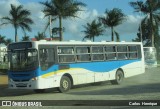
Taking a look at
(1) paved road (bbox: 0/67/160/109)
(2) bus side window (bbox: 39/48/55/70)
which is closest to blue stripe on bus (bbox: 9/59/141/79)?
(2) bus side window (bbox: 39/48/55/70)

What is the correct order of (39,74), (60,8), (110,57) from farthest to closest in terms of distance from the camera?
(60,8) → (110,57) → (39,74)

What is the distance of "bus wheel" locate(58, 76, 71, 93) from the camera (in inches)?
904

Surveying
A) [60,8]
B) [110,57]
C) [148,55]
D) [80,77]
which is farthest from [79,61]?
[148,55]

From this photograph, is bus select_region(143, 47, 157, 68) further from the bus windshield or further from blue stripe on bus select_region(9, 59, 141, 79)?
the bus windshield

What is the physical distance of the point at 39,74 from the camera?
2169 centimetres

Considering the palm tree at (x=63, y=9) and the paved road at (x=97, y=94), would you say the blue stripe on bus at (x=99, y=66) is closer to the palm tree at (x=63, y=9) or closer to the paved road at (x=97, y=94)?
the paved road at (x=97, y=94)

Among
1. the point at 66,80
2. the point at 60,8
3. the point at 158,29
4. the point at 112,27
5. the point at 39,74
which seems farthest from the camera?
the point at 158,29

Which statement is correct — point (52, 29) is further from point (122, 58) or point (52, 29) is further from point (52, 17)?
point (122, 58)

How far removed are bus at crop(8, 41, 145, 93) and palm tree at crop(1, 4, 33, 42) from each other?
2894cm

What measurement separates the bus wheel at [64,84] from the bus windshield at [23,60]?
78.1 inches

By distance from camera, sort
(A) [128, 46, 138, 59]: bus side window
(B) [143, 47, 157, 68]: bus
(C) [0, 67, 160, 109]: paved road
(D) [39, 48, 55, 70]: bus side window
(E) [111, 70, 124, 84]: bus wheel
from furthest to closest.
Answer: (B) [143, 47, 157, 68]: bus → (A) [128, 46, 138, 59]: bus side window → (E) [111, 70, 124, 84]: bus wheel → (D) [39, 48, 55, 70]: bus side window → (C) [0, 67, 160, 109]: paved road

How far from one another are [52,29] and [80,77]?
19.9 m

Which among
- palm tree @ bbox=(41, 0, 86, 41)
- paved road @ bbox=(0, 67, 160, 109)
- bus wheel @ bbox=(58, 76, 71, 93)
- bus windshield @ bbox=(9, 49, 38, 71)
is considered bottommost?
paved road @ bbox=(0, 67, 160, 109)

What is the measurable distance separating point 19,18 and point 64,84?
34.4m
